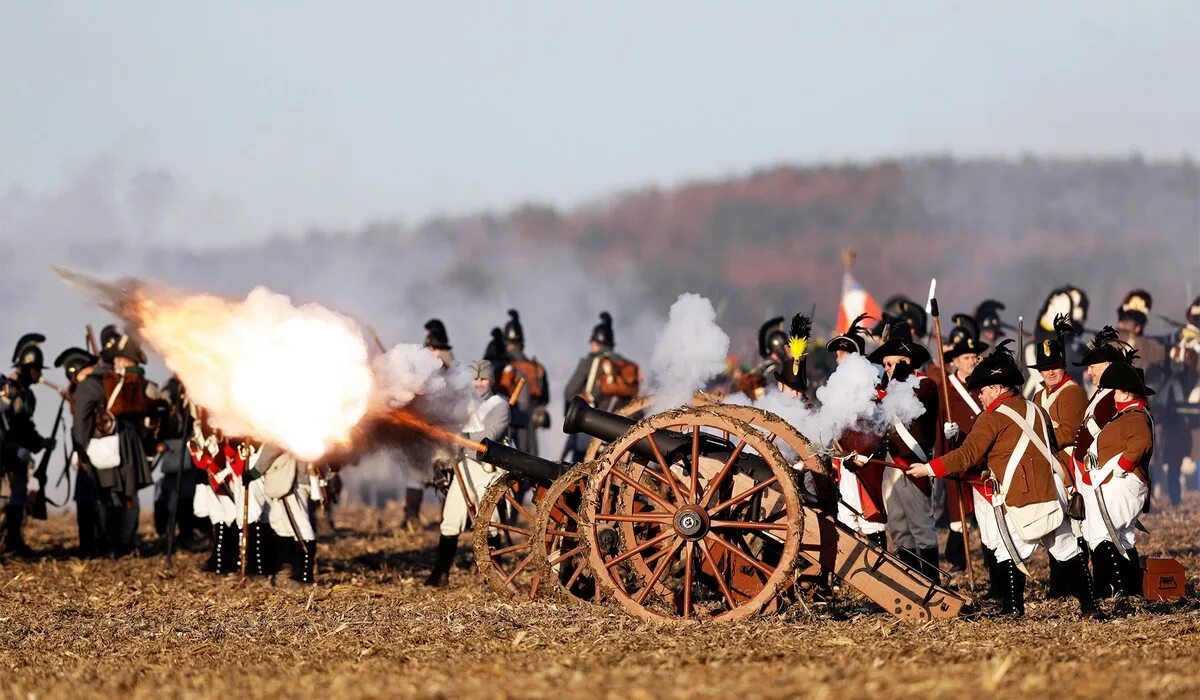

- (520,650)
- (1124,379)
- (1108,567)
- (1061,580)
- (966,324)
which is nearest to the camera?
(520,650)

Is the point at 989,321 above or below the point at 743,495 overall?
above

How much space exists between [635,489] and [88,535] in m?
7.60

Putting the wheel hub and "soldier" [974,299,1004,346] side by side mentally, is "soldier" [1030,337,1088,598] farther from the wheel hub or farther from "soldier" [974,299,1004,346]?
"soldier" [974,299,1004,346]

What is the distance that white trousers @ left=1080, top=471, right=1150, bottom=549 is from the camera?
34.6 feet

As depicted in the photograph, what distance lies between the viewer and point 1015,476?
10.0 meters

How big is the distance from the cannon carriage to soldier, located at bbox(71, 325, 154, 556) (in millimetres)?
6550

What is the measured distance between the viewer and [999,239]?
38.7 metres

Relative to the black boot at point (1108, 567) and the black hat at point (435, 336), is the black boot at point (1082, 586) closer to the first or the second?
the black boot at point (1108, 567)

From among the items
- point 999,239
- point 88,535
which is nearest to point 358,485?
point 88,535

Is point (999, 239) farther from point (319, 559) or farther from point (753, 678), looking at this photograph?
point (753, 678)

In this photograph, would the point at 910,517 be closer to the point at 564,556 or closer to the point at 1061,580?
the point at 1061,580

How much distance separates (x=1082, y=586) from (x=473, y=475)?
474 cm

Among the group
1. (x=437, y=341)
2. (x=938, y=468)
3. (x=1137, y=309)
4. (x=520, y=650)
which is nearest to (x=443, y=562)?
(x=437, y=341)

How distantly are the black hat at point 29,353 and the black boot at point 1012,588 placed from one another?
9451 millimetres
